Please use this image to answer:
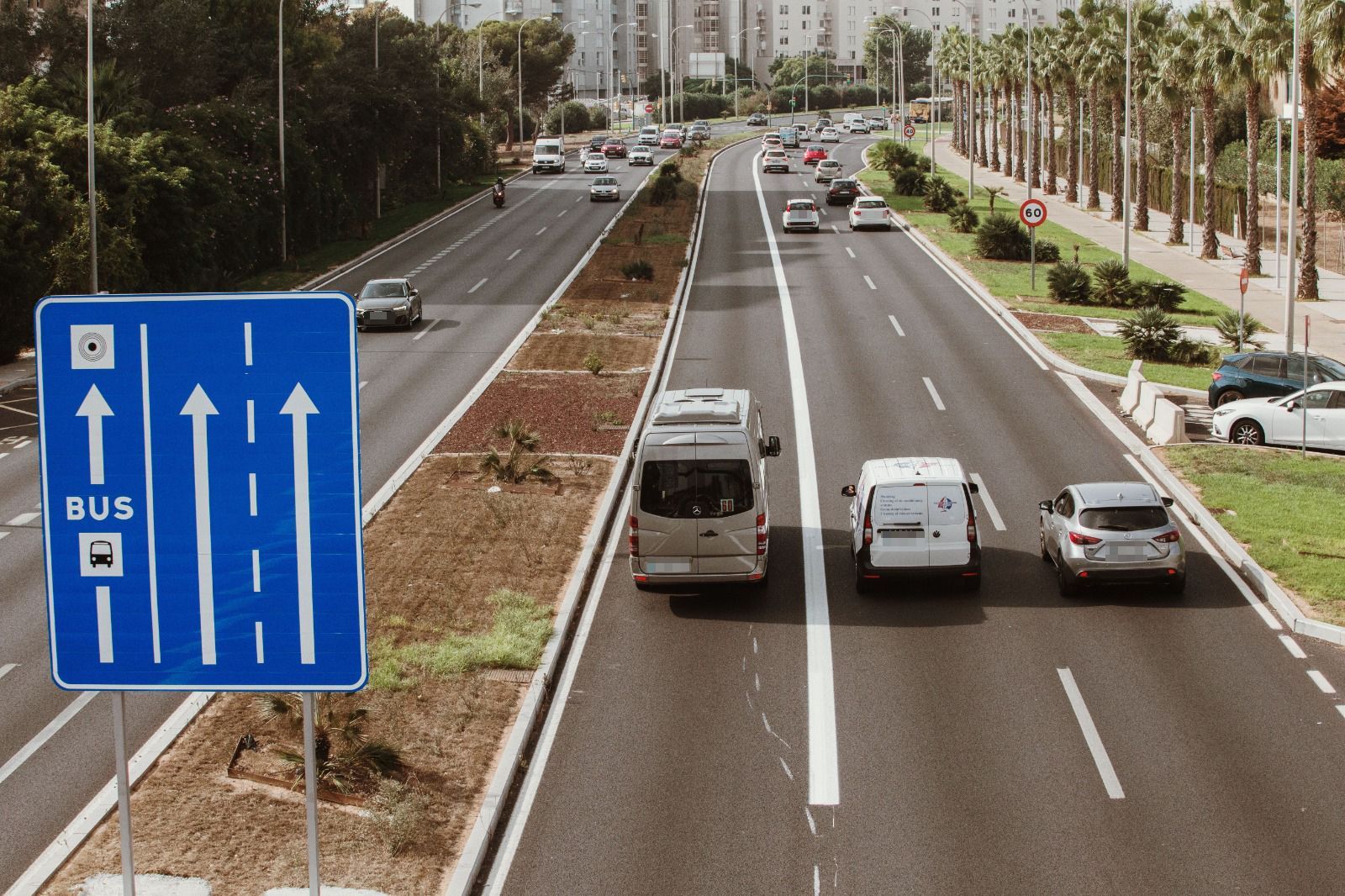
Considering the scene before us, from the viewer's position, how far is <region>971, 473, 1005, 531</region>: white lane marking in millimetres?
25141

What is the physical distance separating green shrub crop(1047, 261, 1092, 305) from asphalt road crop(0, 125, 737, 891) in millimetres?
16612

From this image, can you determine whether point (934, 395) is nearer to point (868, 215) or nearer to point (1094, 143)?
point (868, 215)

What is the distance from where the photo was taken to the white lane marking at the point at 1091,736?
14.6 m

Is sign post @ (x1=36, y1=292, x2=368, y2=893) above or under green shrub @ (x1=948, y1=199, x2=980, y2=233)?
under

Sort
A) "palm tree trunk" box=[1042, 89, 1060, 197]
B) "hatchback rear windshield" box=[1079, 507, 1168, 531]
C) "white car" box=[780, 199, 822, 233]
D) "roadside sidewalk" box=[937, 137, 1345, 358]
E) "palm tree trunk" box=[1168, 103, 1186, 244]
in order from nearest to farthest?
"hatchback rear windshield" box=[1079, 507, 1168, 531] < "roadside sidewalk" box=[937, 137, 1345, 358] < "white car" box=[780, 199, 822, 233] < "palm tree trunk" box=[1168, 103, 1186, 244] < "palm tree trunk" box=[1042, 89, 1060, 197]

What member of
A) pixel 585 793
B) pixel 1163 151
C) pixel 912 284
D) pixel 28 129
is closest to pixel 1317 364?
pixel 912 284

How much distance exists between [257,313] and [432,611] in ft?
44.6

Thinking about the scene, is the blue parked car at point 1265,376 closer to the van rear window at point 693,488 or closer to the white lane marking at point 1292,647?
the white lane marking at point 1292,647

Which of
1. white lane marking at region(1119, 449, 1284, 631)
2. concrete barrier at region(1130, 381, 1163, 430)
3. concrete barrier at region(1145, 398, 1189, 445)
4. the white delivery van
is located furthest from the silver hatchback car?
the white delivery van

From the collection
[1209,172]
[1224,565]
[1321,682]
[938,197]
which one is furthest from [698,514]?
[938,197]

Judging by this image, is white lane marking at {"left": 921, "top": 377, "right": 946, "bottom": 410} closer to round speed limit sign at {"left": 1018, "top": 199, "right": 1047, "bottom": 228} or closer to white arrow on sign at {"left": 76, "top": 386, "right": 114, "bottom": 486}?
round speed limit sign at {"left": 1018, "top": 199, "right": 1047, "bottom": 228}

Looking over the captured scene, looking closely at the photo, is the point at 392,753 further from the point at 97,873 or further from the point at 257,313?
the point at 257,313

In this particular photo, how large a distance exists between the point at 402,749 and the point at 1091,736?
7265 mm

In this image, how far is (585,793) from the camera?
14.7 m
